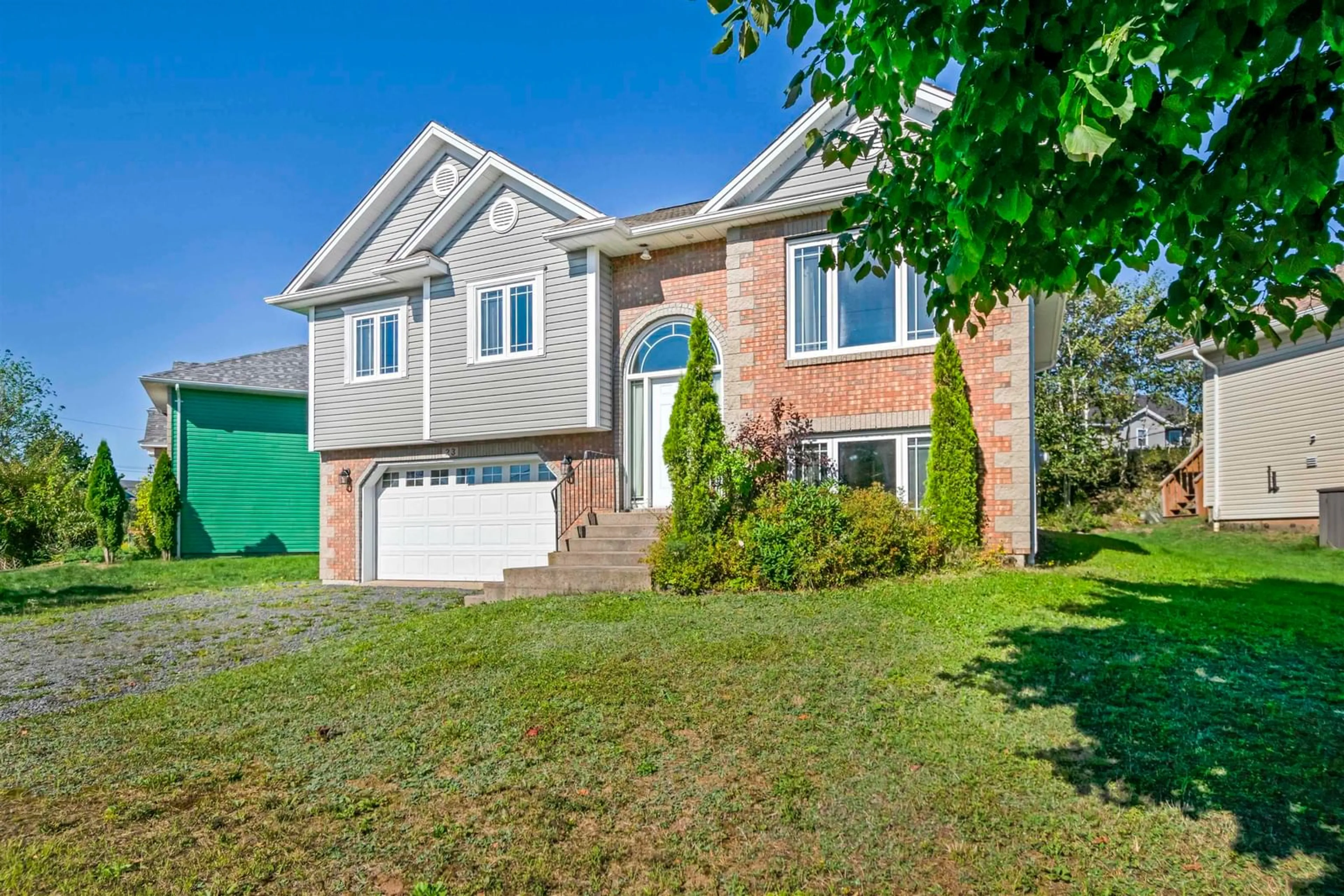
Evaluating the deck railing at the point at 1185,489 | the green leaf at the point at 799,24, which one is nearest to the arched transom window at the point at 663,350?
the green leaf at the point at 799,24

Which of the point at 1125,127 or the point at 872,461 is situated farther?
the point at 872,461

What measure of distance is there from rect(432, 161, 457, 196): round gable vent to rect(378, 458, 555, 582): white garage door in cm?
522

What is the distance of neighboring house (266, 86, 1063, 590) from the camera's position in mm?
10523

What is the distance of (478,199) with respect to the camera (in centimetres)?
1332

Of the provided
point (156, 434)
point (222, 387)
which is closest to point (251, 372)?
point (222, 387)

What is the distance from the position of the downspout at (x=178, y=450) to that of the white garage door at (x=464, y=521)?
327 inches

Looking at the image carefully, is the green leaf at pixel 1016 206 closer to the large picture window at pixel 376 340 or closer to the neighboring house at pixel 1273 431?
the large picture window at pixel 376 340

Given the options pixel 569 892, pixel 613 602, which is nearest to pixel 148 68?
pixel 613 602

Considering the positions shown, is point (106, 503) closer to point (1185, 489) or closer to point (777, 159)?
point (777, 159)

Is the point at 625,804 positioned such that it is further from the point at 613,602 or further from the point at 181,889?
the point at 613,602

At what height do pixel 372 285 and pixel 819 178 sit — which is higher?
pixel 819 178

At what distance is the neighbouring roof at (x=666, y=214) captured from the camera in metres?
12.4

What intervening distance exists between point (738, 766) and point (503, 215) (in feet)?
36.7

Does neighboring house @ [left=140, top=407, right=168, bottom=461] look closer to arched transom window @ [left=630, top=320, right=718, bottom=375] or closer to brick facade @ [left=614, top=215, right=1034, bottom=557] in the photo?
arched transom window @ [left=630, top=320, right=718, bottom=375]
